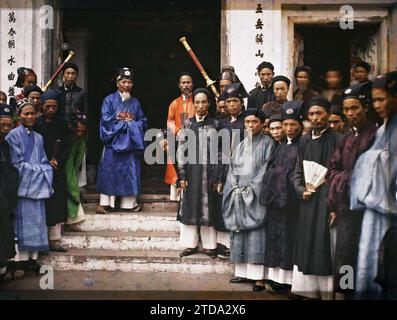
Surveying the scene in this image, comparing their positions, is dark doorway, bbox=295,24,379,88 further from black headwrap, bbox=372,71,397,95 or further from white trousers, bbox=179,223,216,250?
white trousers, bbox=179,223,216,250

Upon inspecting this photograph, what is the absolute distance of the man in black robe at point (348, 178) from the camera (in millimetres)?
6344

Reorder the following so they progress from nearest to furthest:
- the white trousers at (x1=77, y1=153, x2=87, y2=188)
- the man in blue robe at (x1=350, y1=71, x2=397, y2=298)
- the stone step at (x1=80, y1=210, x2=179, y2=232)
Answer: the man in blue robe at (x1=350, y1=71, x2=397, y2=298) < the stone step at (x1=80, y1=210, x2=179, y2=232) < the white trousers at (x1=77, y1=153, x2=87, y2=188)

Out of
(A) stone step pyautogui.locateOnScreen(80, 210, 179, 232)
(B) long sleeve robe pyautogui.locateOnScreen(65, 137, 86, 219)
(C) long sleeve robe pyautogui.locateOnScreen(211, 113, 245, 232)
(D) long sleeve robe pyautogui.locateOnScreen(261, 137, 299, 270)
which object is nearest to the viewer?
(D) long sleeve robe pyautogui.locateOnScreen(261, 137, 299, 270)

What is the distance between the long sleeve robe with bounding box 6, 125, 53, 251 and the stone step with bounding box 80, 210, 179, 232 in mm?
685

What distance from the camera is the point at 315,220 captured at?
21.1ft

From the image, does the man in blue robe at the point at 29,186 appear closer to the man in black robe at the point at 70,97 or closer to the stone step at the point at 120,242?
the stone step at the point at 120,242

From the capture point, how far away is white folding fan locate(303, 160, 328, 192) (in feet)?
21.3

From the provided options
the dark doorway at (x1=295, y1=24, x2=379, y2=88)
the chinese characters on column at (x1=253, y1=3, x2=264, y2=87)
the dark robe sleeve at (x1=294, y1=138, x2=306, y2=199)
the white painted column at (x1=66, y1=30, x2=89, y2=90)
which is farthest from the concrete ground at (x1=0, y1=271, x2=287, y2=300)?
the white painted column at (x1=66, y1=30, x2=89, y2=90)

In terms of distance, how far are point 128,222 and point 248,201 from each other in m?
1.76

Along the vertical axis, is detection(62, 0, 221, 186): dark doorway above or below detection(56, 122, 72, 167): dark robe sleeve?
above

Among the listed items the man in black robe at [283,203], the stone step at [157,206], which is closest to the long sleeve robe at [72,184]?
the stone step at [157,206]

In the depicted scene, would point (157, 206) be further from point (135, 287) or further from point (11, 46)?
point (11, 46)

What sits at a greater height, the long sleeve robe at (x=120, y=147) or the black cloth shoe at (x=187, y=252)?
the long sleeve robe at (x=120, y=147)
